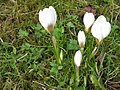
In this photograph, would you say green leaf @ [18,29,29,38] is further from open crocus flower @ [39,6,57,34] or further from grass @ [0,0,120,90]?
open crocus flower @ [39,6,57,34]

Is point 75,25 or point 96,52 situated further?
point 75,25

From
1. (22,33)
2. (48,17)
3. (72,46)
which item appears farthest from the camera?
(22,33)

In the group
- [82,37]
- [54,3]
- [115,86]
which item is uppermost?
[54,3]

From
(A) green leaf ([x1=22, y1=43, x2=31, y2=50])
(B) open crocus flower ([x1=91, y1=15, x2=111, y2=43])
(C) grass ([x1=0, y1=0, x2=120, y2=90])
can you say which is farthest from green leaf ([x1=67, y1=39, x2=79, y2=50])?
(B) open crocus flower ([x1=91, y1=15, x2=111, y2=43])

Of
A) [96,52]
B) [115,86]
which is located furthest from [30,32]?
[115,86]

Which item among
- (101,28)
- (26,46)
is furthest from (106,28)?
(26,46)

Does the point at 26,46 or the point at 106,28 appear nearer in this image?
the point at 106,28

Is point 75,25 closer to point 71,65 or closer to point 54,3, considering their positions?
point 54,3

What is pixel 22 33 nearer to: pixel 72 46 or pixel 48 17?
pixel 72 46
